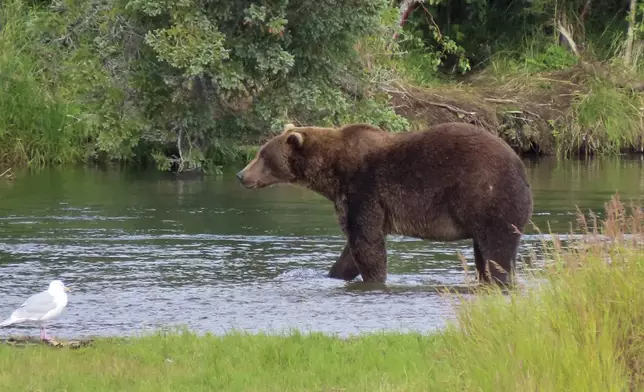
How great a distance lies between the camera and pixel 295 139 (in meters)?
11.1

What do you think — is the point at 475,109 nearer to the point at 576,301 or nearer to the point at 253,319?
the point at 253,319

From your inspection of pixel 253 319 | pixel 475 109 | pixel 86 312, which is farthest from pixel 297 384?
pixel 475 109

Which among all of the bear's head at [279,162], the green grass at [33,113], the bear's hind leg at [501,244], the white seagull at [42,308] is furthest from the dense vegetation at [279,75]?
the white seagull at [42,308]

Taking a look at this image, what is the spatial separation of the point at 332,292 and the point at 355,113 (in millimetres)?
9947

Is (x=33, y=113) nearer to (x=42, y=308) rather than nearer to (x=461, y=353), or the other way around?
(x=42, y=308)

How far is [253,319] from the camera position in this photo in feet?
30.4

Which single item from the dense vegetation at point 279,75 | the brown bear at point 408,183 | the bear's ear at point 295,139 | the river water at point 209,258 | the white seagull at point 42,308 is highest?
the dense vegetation at point 279,75

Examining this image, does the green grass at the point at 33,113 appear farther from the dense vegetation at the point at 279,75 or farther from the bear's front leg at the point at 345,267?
the bear's front leg at the point at 345,267

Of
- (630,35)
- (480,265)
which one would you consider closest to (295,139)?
(480,265)

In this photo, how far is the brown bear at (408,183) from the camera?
1015cm

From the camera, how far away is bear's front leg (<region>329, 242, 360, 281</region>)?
36.2 feet

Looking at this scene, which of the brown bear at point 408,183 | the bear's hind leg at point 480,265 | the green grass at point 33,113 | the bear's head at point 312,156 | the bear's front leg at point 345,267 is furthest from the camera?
the green grass at point 33,113

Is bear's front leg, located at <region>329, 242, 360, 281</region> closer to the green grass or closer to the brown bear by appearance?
the brown bear

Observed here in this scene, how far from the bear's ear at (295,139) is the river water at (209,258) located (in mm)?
1261
